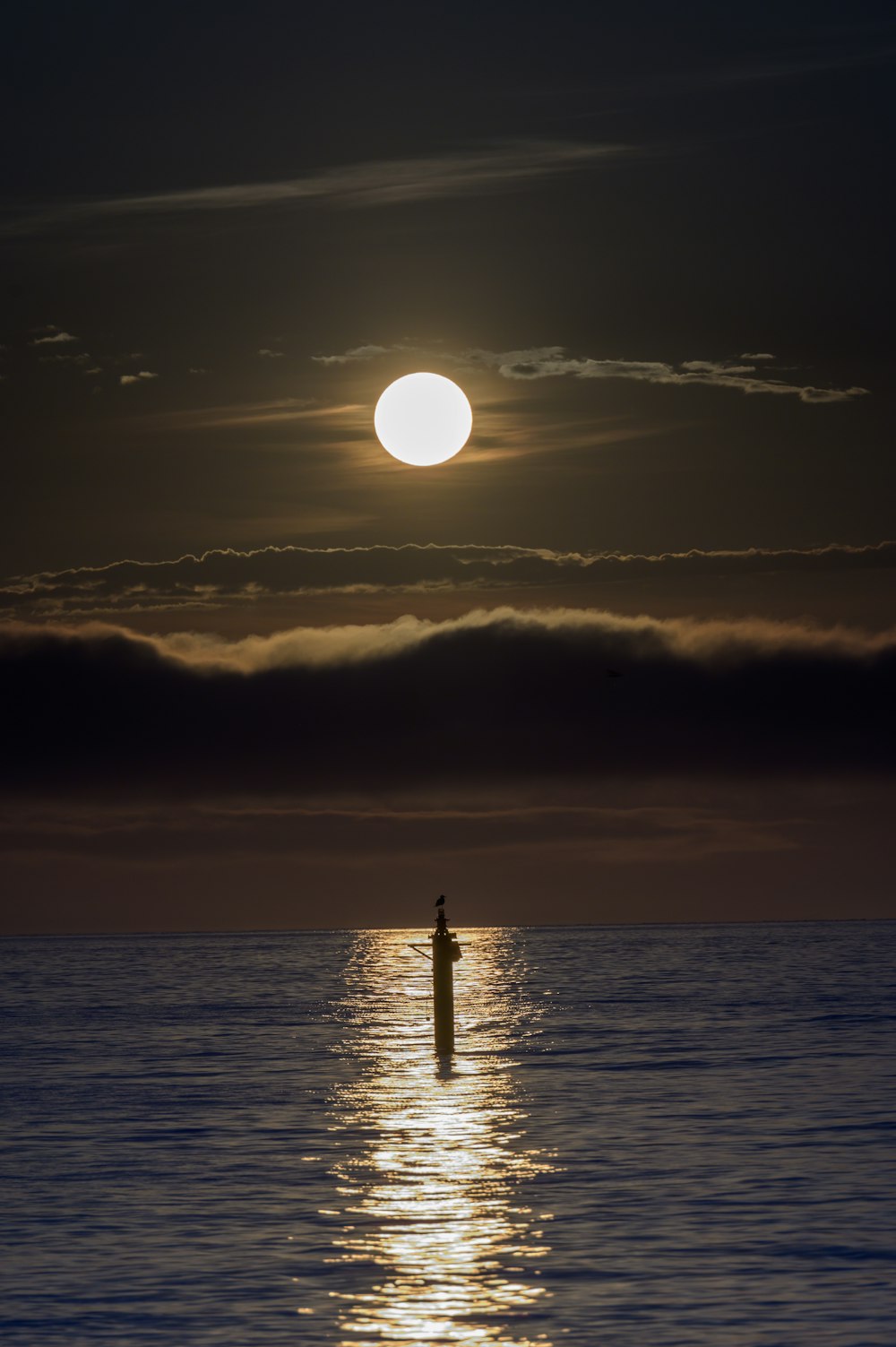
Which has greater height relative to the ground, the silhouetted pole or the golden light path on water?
the silhouetted pole

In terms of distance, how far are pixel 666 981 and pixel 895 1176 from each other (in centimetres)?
10324

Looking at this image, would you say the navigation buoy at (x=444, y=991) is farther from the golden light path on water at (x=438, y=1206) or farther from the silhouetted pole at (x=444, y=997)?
the golden light path on water at (x=438, y=1206)

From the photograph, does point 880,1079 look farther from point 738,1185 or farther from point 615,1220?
point 615,1220

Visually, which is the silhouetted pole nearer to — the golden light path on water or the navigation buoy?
the navigation buoy

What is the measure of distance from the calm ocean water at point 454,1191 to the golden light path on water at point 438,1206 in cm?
9

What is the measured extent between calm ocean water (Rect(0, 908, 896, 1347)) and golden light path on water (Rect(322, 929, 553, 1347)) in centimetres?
9

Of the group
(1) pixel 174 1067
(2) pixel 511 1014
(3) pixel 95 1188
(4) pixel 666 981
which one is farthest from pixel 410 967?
(3) pixel 95 1188

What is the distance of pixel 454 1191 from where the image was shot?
32000mm

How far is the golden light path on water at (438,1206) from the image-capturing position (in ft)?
73.2

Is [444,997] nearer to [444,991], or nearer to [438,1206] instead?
[444,991]

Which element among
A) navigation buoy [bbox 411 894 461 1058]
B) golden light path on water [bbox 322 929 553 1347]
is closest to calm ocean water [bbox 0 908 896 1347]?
golden light path on water [bbox 322 929 553 1347]

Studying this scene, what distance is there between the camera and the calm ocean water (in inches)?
888

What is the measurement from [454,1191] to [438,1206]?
1.63 metres

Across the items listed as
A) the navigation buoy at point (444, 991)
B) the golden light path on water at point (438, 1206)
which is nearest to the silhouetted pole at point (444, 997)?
the navigation buoy at point (444, 991)
